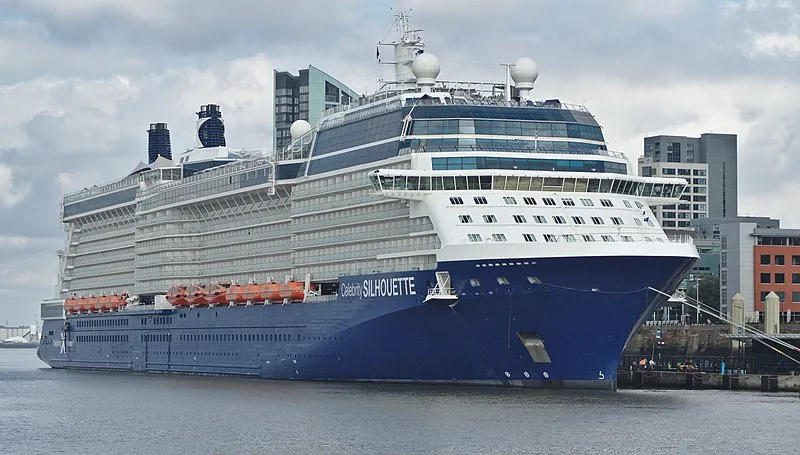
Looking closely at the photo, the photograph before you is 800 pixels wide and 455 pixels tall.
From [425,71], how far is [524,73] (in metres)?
4.59

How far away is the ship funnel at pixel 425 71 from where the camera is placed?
69125 mm

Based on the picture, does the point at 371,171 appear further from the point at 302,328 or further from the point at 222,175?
the point at 222,175

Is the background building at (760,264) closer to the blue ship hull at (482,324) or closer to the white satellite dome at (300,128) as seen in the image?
the white satellite dome at (300,128)

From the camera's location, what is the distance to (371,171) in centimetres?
6719

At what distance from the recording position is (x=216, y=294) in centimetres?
8112

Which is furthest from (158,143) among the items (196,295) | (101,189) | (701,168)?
(701,168)

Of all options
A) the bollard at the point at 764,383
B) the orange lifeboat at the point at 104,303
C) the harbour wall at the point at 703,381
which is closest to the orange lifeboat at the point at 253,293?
the harbour wall at the point at 703,381

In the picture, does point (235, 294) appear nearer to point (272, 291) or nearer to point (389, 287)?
point (272, 291)

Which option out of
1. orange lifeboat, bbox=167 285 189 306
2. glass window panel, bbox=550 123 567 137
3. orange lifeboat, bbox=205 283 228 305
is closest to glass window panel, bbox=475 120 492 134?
glass window panel, bbox=550 123 567 137

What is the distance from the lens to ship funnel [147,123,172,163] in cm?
10569

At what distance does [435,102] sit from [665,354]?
3833 centimetres

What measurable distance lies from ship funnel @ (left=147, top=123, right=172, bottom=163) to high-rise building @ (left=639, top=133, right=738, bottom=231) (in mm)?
82875

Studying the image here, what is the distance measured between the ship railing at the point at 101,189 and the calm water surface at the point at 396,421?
2773 centimetres

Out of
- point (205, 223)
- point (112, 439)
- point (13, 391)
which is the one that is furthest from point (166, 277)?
point (112, 439)
